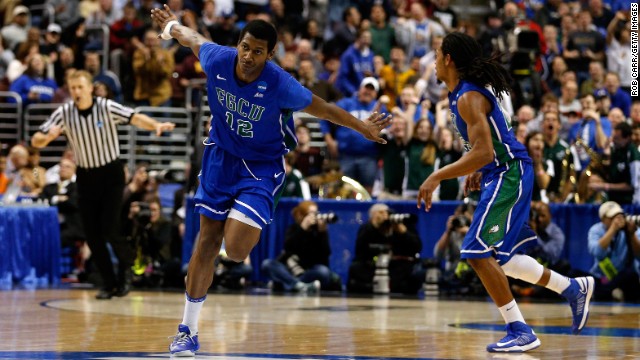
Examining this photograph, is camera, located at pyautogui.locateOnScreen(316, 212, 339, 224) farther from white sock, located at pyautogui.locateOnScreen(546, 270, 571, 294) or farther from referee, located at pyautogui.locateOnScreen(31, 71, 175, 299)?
white sock, located at pyautogui.locateOnScreen(546, 270, 571, 294)

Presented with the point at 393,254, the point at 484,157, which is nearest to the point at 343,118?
the point at 484,157

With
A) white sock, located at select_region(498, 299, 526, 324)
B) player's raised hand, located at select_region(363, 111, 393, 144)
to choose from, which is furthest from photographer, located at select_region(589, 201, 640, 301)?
A: player's raised hand, located at select_region(363, 111, 393, 144)

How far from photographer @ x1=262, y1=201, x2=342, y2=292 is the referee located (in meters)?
2.47

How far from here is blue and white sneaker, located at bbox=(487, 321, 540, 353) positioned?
7.68 meters

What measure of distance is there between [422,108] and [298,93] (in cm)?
892

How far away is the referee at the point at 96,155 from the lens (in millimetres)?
12156

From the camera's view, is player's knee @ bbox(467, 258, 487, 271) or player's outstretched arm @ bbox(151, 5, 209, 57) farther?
player's knee @ bbox(467, 258, 487, 271)

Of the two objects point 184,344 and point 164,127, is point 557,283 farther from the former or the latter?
point 164,127

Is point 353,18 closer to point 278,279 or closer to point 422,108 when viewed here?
point 422,108

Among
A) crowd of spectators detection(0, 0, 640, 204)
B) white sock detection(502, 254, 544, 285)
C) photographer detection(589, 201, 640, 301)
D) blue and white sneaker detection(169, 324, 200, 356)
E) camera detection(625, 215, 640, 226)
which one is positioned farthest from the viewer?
crowd of spectators detection(0, 0, 640, 204)

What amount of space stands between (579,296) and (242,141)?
8.86 feet

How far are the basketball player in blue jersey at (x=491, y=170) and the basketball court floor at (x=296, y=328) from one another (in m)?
0.36

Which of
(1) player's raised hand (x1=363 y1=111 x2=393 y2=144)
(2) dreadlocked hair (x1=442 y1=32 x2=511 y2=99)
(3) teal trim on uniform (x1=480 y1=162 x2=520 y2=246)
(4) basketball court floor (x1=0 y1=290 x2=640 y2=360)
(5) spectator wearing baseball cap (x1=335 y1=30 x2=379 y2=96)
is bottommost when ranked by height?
(4) basketball court floor (x1=0 y1=290 x2=640 y2=360)

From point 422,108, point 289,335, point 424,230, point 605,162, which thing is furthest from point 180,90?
point 289,335
